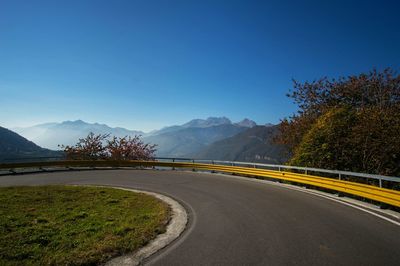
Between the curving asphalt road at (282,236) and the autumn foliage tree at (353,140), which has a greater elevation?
the autumn foliage tree at (353,140)

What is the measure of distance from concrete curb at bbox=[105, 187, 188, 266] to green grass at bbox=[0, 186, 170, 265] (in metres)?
0.19

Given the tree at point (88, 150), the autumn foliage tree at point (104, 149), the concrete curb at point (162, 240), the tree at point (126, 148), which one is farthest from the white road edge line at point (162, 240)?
the tree at point (126, 148)

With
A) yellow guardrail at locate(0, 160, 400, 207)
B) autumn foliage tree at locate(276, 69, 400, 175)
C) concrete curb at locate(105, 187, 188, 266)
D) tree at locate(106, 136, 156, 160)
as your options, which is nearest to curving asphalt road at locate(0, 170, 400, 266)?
concrete curb at locate(105, 187, 188, 266)

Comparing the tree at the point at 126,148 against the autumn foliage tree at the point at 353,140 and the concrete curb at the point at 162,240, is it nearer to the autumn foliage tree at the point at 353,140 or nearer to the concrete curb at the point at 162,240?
the autumn foliage tree at the point at 353,140

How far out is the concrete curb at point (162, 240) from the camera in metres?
5.32

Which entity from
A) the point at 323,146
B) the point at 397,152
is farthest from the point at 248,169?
the point at 397,152

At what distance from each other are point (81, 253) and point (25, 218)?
3.99m

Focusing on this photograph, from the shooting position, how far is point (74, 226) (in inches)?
295

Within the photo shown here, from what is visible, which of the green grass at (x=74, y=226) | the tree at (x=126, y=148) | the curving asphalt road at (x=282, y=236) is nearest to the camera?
the curving asphalt road at (x=282, y=236)

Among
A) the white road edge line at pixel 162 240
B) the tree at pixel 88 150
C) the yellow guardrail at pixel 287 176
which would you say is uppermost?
the tree at pixel 88 150

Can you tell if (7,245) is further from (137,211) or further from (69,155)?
(69,155)

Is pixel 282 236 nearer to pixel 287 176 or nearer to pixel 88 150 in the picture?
pixel 287 176

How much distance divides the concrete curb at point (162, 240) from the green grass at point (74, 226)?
0.19m

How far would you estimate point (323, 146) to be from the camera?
17203 mm
